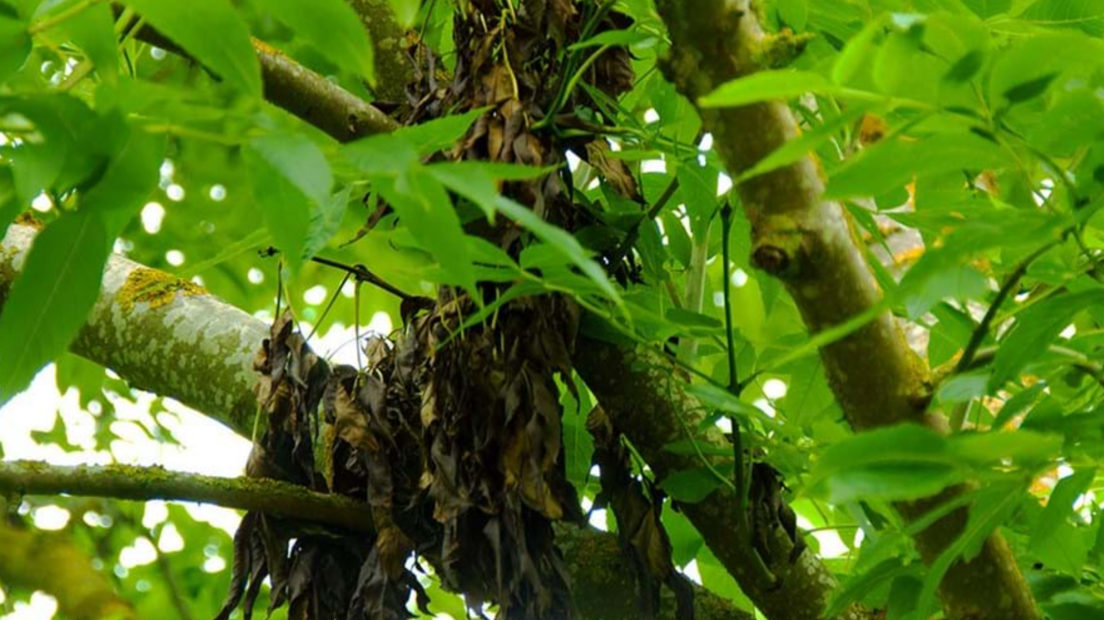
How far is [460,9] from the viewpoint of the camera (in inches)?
37.0

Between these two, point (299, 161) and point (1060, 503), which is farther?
point (1060, 503)

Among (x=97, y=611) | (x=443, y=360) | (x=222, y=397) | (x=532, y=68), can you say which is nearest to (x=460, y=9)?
(x=532, y=68)

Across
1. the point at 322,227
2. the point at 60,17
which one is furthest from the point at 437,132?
the point at 60,17

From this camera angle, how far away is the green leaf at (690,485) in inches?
37.8

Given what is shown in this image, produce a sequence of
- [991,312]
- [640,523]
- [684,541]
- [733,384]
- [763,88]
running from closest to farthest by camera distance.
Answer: [763,88], [991,312], [733,384], [640,523], [684,541]

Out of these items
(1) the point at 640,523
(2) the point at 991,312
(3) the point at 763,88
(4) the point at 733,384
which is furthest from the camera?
(1) the point at 640,523

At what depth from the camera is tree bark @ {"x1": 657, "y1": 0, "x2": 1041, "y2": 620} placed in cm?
74

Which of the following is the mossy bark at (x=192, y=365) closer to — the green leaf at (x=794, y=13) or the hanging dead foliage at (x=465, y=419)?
the hanging dead foliage at (x=465, y=419)

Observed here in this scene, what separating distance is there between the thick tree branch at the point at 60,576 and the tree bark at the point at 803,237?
604mm

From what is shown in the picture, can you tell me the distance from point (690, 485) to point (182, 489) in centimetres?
34

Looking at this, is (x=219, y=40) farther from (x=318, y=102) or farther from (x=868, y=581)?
(x=318, y=102)

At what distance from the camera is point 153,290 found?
1326 mm

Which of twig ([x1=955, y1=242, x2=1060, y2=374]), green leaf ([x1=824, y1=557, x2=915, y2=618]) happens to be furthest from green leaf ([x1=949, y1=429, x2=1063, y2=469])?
green leaf ([x1=824, y1=557, x2=915, y2=618])

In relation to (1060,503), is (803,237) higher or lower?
higher
